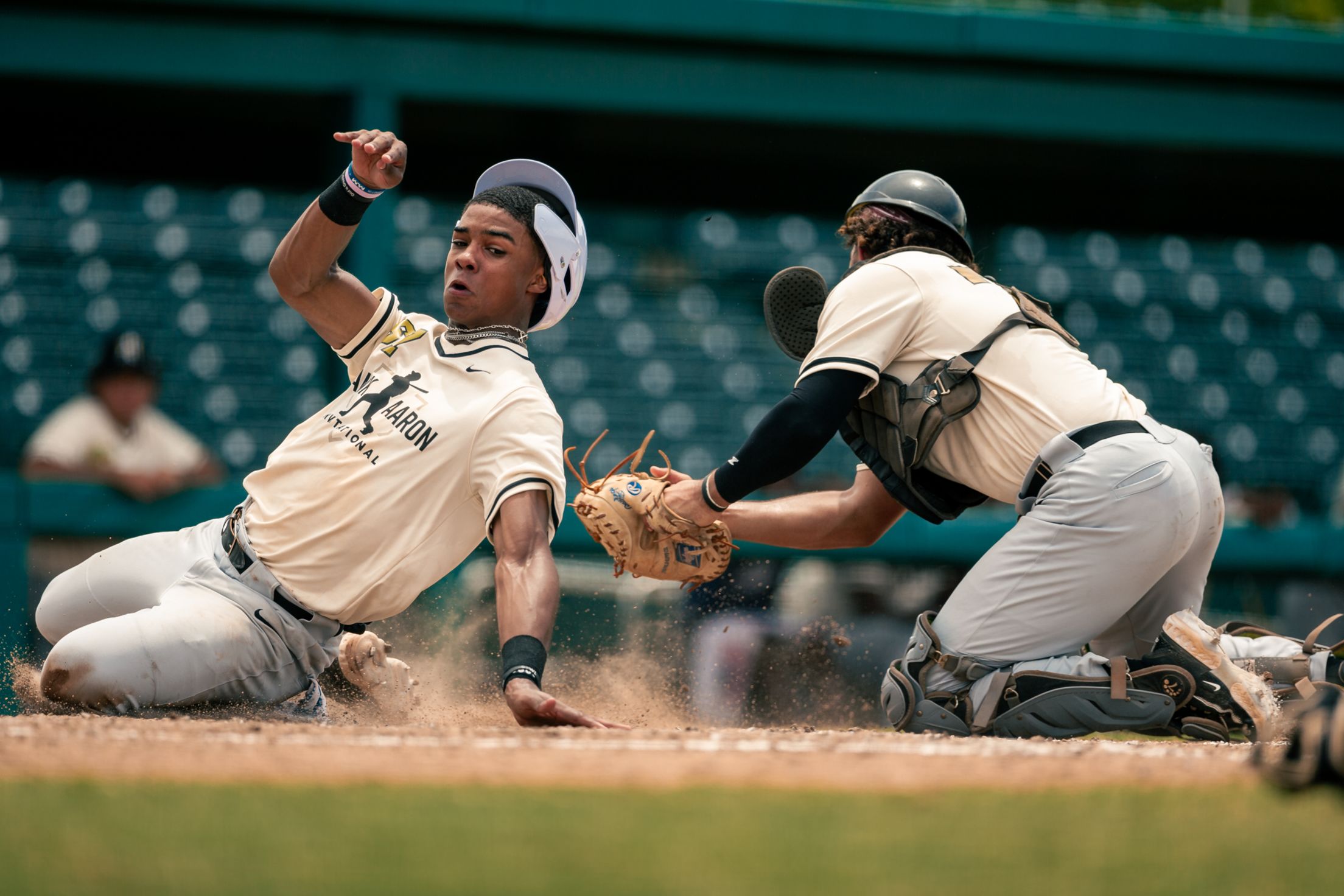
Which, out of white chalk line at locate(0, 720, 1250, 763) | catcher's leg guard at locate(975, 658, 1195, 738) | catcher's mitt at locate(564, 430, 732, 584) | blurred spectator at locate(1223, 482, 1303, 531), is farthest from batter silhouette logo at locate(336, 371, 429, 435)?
blurred spectator at locate(1223, 482, 1303, 531)

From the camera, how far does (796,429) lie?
3566mm

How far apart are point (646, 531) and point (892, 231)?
3.83 ft

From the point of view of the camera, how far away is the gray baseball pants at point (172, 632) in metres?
3.35

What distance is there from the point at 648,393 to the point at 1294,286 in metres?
4.50

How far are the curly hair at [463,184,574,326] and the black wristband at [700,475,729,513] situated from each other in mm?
693

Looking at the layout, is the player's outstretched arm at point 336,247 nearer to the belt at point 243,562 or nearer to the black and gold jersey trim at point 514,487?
the belt at point 243,562

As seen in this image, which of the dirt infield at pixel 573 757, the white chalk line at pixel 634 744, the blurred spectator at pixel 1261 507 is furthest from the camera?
the blurred spectator at pixel 1261 507

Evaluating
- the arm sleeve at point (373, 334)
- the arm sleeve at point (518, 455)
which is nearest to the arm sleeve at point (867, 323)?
the arm sleeve at point (518, 455)

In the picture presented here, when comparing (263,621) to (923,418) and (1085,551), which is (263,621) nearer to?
(923,418)

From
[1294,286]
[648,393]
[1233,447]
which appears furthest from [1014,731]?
[1294,286]

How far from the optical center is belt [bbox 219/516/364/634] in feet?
11.8

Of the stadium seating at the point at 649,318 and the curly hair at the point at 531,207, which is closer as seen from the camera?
the curly hair at the point at 531,207

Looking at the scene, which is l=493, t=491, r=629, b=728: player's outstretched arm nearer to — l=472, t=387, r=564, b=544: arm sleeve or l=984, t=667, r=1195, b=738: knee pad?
l=472, t=387, r=564, b=544: arm sleeve

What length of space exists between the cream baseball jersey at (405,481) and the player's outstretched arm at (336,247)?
0.32m
